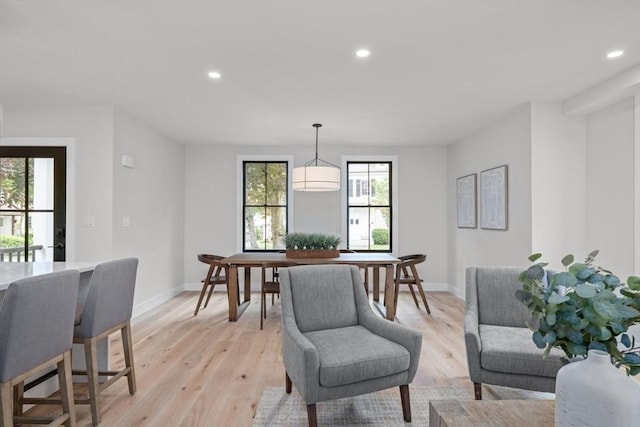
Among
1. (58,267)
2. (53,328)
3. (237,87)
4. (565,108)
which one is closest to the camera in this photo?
(53,328)

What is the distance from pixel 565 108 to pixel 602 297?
3526 mm

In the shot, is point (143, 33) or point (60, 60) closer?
point (143, 33)

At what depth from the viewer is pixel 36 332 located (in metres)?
1.64

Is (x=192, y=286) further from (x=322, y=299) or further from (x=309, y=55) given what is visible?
(x=309, y=55)

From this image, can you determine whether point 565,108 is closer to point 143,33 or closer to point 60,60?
point 143,33

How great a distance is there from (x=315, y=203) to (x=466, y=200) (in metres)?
2.39

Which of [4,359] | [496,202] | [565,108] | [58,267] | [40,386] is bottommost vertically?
[40,386]

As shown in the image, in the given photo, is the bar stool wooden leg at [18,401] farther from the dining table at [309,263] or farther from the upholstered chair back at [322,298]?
the dining table at [309,263]

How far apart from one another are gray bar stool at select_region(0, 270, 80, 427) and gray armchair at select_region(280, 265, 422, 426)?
1166mm

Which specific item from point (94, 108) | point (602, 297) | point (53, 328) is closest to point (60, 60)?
point (94, 108)

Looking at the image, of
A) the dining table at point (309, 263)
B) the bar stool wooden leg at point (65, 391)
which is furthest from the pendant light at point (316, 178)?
the bar stool wooden leg at point (65, 391)

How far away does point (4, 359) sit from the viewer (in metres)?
1.50

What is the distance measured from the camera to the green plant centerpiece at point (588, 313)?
108 centimetres

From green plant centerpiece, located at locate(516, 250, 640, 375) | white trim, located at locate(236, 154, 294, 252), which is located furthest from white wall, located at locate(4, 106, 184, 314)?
green plant centerpiece, located at locate(516, 250, 640, 375)
